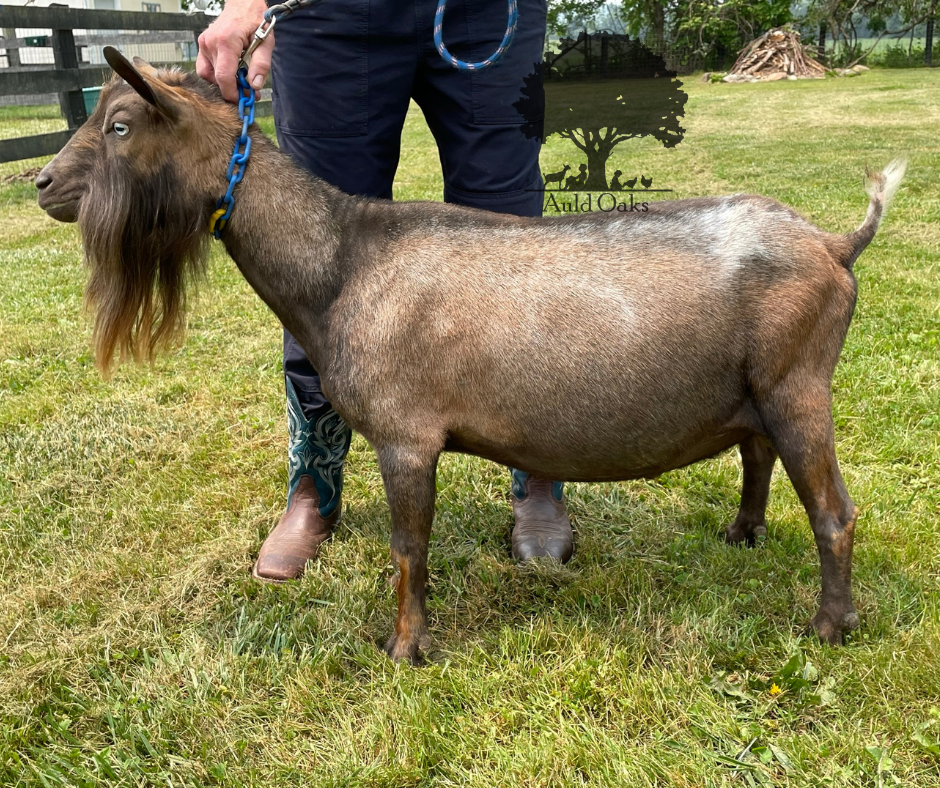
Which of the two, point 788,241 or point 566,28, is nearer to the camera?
point 788,241

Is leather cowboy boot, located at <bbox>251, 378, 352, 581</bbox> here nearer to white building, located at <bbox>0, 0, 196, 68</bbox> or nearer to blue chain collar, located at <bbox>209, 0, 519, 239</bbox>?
blue chain collar, located at <bbox>209, 0, 519, 239</bbox>

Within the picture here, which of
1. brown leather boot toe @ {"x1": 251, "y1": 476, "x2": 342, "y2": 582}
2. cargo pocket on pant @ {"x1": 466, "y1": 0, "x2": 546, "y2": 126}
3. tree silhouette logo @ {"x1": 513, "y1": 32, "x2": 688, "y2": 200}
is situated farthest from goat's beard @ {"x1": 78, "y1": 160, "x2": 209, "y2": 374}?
tree silhouette logo @ {"x1": 513, "y1": 32, "x2": 688, "y2": 200}

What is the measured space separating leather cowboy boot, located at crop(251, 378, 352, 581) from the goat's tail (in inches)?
75.3

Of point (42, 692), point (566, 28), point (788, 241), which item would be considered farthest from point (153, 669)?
point (566, 28)

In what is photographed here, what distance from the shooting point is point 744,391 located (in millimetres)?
2443

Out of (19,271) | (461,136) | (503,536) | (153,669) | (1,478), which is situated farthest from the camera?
(19,271)

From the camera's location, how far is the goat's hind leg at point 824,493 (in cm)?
240

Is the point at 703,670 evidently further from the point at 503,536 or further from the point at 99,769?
the point at 99,769

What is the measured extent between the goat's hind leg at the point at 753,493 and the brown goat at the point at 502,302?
1.84ft

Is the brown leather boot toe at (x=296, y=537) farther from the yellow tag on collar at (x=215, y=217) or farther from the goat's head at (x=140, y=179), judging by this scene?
the yellow tag on collar at (x=215, y=217)

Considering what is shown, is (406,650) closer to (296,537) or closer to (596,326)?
(296,537)

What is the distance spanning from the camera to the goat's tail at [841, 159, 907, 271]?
8.04ft

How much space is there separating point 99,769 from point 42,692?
447mm

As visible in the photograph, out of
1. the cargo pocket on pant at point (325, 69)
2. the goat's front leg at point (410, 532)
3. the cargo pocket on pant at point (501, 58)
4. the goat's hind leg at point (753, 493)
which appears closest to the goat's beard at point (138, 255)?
the cargo pocket on pant at point (325, 69)
